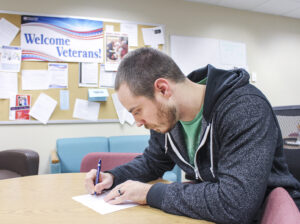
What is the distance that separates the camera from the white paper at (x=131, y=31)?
316 centimetres

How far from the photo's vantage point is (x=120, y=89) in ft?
3.18

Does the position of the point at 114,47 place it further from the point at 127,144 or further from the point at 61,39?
the point at 127,144

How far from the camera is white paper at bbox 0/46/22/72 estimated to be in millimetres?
2713

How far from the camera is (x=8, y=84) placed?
2.73m

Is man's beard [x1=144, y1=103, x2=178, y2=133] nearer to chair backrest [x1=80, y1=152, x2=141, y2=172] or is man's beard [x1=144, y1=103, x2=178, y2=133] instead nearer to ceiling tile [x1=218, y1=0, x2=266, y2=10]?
chair backrest [x1=80, y1=152, x2=141, y2=172]

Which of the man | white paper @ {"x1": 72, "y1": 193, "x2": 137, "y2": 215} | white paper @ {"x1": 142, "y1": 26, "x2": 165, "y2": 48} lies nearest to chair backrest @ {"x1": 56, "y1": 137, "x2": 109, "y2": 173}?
white paper @ {"x1": 142, "y1": 26, "x2": 165, "y2": 48}

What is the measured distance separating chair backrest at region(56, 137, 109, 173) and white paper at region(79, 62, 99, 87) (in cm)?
64

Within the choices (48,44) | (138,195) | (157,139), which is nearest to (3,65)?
(48,44)

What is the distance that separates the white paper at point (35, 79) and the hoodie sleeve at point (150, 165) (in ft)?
6.40

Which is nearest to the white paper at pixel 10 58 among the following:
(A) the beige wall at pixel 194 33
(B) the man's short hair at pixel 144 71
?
(A) the beige wall at pixel 194 33

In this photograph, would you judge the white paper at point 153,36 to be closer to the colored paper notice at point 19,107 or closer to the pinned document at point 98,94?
the pinned document at point 98,94

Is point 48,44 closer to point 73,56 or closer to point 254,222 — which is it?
point 73,56

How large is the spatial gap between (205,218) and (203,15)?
11.0 ft

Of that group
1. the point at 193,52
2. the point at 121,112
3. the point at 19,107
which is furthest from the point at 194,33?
the point at 19,107
